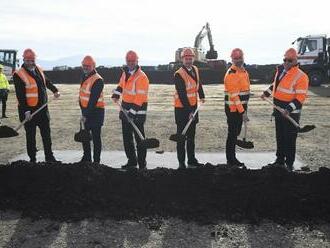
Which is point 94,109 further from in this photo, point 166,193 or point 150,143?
point 166,193

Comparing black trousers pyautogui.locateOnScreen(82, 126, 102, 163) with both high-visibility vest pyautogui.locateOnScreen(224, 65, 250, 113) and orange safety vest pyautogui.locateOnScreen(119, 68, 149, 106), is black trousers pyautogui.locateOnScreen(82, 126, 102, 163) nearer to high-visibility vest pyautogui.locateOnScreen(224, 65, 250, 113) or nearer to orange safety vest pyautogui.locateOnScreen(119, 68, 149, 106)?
orange safety vest pyautogui.locateOnScreen(119, 68, 149, 106)

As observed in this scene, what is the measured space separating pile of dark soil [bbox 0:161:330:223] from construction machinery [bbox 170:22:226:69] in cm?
3205

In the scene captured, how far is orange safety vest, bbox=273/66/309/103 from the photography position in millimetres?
7137

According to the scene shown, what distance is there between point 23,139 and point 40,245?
5.99 meters

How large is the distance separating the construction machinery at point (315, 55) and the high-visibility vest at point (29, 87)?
22.1 meters

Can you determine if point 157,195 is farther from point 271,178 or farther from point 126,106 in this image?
point 126,106

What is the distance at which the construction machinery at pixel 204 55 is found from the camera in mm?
38094

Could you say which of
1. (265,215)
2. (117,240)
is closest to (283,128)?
(265,215)

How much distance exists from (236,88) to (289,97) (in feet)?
2.75

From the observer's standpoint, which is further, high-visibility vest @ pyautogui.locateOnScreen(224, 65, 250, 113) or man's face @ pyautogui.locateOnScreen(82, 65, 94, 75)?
high-visibility vest @ pyautogui.locateOnScreen(224, 65, 250, 113)

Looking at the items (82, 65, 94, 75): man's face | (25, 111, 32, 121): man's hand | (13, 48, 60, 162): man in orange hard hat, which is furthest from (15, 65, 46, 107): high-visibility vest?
(82, 65, 94, 75): man's face

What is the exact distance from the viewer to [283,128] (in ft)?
24.4

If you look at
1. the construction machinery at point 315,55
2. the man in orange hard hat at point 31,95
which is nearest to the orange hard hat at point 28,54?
the man in orange hard hat at point 31,95

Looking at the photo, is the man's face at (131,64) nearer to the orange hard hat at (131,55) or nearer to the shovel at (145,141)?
the orange hard hat at (131,55)
